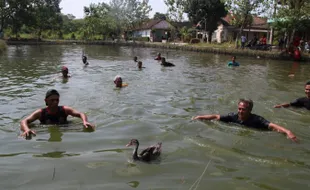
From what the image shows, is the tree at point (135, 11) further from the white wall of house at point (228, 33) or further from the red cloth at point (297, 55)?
the red cloth at point (297, 55)

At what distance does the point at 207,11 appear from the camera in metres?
47.7

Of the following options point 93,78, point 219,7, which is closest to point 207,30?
point 219,7

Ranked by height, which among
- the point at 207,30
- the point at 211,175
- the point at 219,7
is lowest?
the point at 211,175

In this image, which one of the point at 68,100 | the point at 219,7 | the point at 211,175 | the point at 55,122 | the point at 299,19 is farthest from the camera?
the point at 219,7

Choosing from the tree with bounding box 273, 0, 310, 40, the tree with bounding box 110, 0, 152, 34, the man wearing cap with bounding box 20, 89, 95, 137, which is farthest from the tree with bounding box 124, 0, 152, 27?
the man wearing cap with bounding box 20, 89, 95, 137

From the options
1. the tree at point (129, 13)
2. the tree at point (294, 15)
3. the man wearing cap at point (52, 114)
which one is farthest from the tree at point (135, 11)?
the man wearing cap at point (52, 114)

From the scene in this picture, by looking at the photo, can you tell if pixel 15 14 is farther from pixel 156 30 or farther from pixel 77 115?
pixel 77 115

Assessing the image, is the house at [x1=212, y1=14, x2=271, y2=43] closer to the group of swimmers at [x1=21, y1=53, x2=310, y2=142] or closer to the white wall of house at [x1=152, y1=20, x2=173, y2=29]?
the white wall of house at [x1=152, y1=20, x2=173, y2=29]

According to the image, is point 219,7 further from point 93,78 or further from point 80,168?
point 80,168

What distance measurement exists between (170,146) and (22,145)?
287 cm

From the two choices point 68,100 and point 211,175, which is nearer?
point 211,175

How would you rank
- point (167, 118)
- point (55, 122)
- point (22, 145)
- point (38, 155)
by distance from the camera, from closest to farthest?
point (38, 155), point (22, 145), point (55, 122), point (167, 118)

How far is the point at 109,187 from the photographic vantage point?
459 cm

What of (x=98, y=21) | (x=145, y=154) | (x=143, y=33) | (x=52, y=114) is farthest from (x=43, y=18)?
(x=145, y=154)
